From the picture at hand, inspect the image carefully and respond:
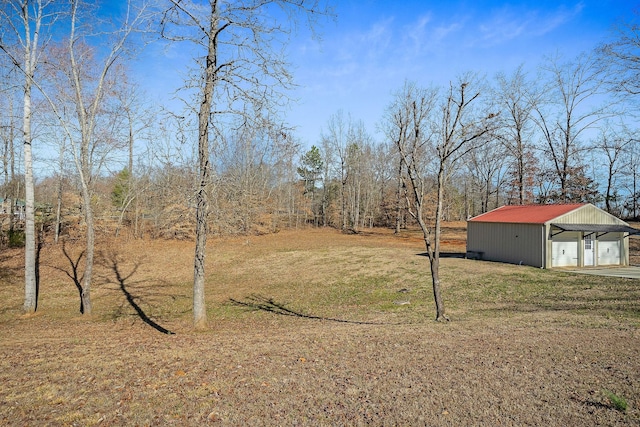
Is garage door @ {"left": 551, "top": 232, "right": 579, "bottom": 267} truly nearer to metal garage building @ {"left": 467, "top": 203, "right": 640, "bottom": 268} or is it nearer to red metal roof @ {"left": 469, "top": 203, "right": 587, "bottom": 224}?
metal garage building @ {"left": 467, "top": 203, "right": 640, "bottom": 268}

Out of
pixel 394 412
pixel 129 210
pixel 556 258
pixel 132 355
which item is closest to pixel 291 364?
pixel 394 412

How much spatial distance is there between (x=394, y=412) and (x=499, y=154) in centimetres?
3986

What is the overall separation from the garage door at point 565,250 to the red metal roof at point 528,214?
3.43 ft

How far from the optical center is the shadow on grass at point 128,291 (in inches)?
394

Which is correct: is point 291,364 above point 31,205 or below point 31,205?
below

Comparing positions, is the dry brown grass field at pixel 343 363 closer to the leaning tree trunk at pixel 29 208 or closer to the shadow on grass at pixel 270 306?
the shadow on grass at pixel 270 306

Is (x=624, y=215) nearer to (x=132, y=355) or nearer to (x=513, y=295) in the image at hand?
(x=513, y=295)

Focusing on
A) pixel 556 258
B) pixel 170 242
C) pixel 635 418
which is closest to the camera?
pixel 635 418

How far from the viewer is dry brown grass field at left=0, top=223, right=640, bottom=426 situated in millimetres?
3707

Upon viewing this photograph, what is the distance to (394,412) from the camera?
3.76m

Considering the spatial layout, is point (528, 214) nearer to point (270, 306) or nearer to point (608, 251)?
point (608, 251)

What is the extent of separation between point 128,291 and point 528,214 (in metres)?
19.4

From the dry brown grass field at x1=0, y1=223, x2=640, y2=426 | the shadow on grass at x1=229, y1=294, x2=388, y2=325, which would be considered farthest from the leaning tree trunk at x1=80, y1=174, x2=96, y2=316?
the shadow on grass at x1=229, y1=294, x2=388, y2=325

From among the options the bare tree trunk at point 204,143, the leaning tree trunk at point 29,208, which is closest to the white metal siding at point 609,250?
the bare tree trunk at point 204,143
